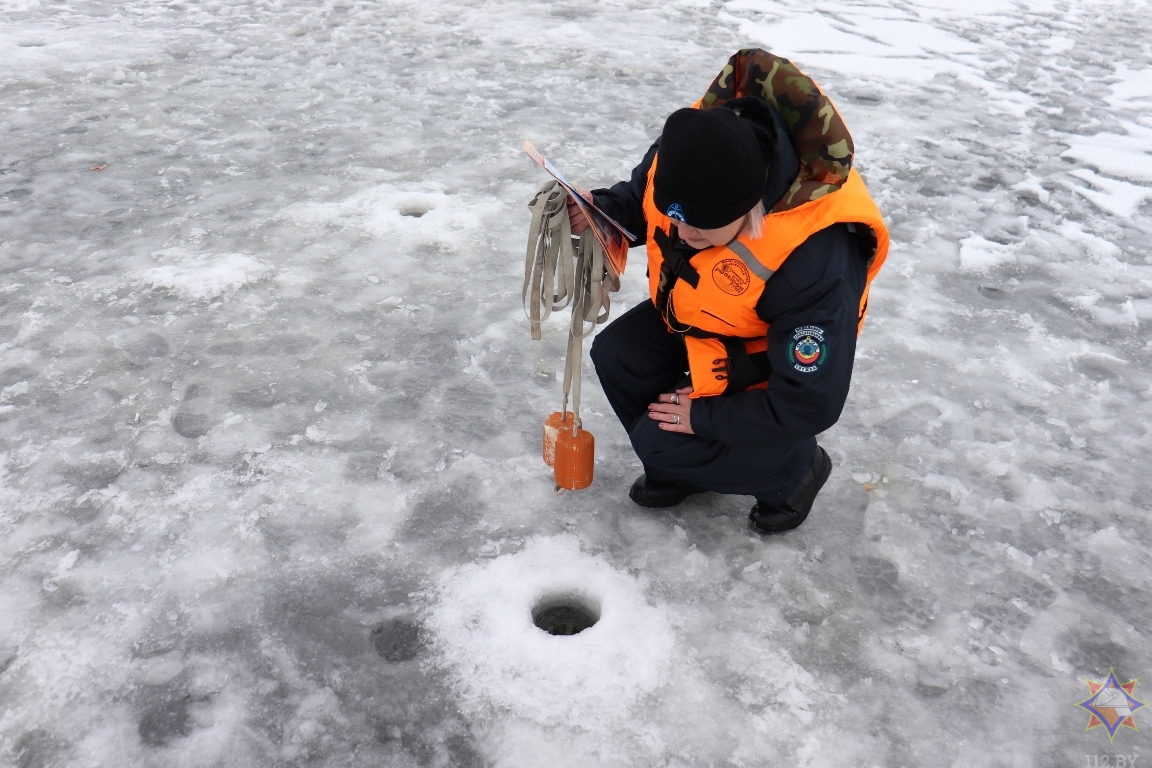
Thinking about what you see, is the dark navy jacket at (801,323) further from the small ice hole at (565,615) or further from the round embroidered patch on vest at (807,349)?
the small ice hole at (565,615)

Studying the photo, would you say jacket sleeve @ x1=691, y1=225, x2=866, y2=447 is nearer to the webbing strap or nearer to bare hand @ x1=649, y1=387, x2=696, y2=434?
bare hand @ x1=649, y1=387, x2=696, y2=434

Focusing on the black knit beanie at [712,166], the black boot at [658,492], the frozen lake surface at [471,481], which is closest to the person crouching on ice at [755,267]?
the black knit beanie at [712,166]

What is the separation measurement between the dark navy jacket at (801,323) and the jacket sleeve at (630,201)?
1.32 feet

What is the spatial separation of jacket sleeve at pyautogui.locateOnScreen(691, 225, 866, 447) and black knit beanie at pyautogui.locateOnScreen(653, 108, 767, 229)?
20cm

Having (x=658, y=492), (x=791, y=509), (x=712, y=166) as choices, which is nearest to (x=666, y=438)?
(x=658, y=492)

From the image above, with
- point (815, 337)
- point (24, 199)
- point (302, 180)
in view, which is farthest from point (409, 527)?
point (24, 199)

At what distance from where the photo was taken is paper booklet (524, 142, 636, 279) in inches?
81.4

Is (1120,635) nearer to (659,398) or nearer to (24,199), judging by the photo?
(659,398)

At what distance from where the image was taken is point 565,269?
7.07 feet

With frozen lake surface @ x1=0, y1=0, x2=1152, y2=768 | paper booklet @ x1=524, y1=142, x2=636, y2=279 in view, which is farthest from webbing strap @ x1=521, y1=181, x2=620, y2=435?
frozen lake surface @ x1=0, y1=0, x2=1152, y2=768

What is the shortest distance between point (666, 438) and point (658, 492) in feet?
0.74

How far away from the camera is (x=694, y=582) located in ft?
7.13

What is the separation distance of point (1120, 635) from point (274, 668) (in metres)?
2.06

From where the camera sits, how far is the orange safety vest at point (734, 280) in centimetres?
179
